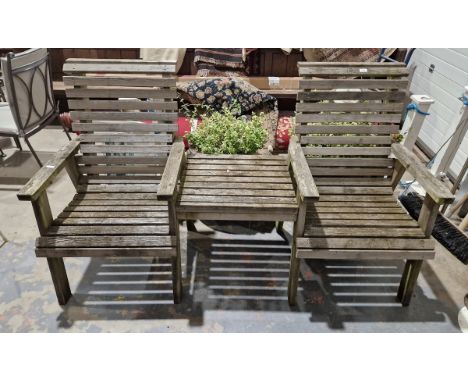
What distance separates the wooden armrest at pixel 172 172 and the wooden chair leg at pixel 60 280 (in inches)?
37.0

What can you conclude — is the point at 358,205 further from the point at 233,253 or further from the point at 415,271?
the point at 233,253

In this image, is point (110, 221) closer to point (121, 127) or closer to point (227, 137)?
point (121, 127)

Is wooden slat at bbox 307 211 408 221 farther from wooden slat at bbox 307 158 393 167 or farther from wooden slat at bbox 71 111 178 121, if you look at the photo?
wooden slat at bbox 71 111 178 121

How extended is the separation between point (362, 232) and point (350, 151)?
817mm

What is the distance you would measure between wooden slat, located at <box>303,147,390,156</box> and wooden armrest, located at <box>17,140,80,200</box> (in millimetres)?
1854

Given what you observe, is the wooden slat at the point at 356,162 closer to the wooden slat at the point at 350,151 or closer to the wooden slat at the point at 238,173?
the wooden slat at the point at 350,151

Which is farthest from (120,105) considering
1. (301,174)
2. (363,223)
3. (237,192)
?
(363,223)

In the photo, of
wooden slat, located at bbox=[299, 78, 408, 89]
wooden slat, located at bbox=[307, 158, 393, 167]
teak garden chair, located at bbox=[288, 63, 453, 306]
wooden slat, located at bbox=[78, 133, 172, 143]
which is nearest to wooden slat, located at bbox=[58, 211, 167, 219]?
wooden slat, located at bbox=[78, 133, 172, 143]

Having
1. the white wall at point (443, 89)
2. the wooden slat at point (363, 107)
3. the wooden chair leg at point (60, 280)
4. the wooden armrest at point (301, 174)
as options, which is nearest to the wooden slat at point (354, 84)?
the wooden slat at point (363, 107)

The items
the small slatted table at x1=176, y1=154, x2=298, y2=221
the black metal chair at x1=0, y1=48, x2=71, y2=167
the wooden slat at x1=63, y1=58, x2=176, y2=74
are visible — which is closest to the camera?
the small slatted table at x1=176, y1=154, x2=298, y2=221

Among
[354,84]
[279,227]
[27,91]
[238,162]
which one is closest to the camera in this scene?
[354,84]

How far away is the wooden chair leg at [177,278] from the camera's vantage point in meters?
2.56

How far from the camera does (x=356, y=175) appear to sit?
124 inches

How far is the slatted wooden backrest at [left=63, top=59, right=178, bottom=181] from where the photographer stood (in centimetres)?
282
